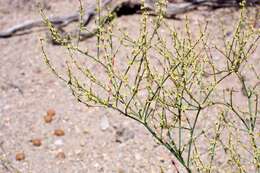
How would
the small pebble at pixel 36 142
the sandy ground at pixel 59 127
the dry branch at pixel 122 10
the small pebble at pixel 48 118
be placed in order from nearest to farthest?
the sandy ground at pixel 59 127 → the small pebble at pixel 36 142 → the small pebble at pixel 48 118 → the dry branch at pixel 122 10

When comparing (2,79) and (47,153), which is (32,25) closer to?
(2,79)

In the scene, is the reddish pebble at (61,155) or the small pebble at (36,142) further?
the small pebble at (36,142)

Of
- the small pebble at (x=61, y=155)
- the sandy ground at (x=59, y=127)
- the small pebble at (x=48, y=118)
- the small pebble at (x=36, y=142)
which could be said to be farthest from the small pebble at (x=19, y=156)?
the small pebble at (x=48, y=118)

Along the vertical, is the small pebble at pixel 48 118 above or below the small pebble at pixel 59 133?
above

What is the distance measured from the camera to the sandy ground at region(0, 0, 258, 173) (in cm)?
472

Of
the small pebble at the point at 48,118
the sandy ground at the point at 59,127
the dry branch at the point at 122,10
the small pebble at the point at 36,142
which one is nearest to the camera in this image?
the sandy ground at the point at 59,127

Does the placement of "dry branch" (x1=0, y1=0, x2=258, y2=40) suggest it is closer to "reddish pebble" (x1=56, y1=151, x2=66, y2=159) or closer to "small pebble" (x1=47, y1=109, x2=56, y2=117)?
"small pebble" (x1=47, y1=109, x2=56, y2=117)

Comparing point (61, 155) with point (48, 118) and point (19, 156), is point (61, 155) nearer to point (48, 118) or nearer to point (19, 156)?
point (19, 156)

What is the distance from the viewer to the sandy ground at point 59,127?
4.72 m

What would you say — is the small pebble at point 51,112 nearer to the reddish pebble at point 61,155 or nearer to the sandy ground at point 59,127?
the sandy ground at point 59,127

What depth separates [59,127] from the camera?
512cm

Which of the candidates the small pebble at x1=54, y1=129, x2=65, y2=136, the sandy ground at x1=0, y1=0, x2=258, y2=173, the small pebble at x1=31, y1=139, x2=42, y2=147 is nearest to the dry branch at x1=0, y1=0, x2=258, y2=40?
the sandy ground at x1=0, y1=0, x2=258, y2=173

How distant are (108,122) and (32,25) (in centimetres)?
208

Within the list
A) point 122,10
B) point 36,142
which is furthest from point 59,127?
point 122,10
